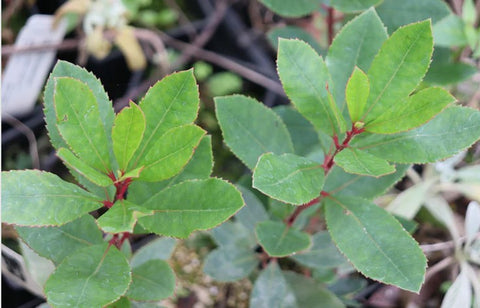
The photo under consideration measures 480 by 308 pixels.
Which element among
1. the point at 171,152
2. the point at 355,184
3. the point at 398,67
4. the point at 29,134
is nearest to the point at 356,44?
the point at 398,67

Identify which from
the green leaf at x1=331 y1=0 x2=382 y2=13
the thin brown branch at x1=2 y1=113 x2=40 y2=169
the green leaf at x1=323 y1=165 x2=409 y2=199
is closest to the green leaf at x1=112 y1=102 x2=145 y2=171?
the green leaf at x1=323 y1=165 x2=409 y2=199

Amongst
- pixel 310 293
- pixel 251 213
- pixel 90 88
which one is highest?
pixel 90 88

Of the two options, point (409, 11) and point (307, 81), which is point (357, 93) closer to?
point (307, 81)

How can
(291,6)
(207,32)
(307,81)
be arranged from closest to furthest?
(307,81) → (291,6) → (207,32)

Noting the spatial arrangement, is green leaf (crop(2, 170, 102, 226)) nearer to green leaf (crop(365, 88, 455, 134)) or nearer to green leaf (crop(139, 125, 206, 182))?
green leaf (crop(139, 125, 206, 182))

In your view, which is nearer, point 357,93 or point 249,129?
point 357,93

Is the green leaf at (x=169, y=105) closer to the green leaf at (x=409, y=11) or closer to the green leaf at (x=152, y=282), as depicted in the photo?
the green leaf at (x=152, y=282)

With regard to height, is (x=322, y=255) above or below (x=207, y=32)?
below

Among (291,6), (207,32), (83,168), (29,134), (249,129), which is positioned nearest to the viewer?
(83,168)
